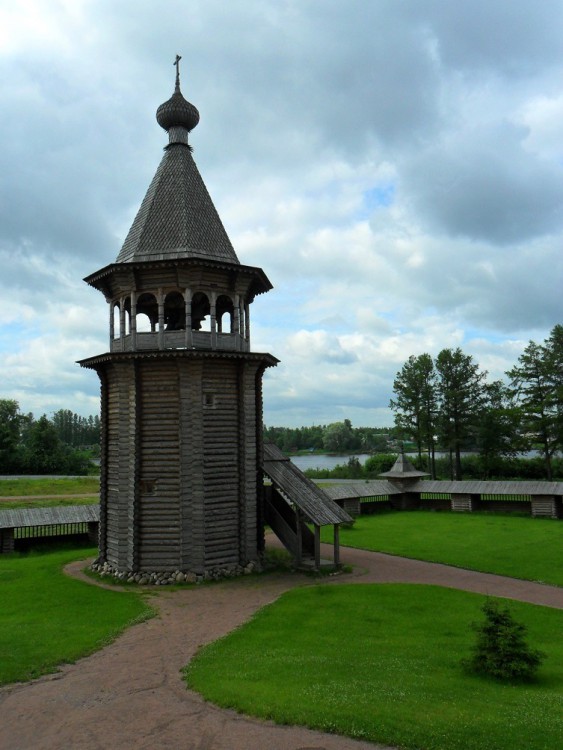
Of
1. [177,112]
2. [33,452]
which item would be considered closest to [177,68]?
[177,112]

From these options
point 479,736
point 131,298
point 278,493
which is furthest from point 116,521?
point 479,736

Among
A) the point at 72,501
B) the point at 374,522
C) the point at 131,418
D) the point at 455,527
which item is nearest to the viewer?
the point at 131,418

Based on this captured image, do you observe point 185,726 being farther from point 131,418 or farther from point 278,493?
point 278,493

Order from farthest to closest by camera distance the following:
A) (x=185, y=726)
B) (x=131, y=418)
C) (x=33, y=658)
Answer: (x=131, y=418) < (x=33, y=658) < (x=185, y=726)

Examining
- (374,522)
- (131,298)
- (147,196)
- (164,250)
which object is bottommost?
(374,522)

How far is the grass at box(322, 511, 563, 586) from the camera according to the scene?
1986 cm

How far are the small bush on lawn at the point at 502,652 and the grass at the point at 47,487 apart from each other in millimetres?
36332

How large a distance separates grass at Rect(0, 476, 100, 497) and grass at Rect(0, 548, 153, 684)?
22990 millimetres

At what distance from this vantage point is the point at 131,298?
62.7 feet

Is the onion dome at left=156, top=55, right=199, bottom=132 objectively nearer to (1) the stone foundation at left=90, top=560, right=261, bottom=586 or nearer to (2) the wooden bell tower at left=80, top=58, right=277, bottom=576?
(2) the wooden bell tower at left=80, top=58, right=277, bottom=576

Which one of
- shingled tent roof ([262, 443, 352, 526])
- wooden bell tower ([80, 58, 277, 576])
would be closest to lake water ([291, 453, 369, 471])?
shingled tent roof ([262, 443, 352, 526])

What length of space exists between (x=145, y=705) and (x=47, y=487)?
129ft

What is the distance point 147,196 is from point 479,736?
1954 cm

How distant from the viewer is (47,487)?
44.6 metres
